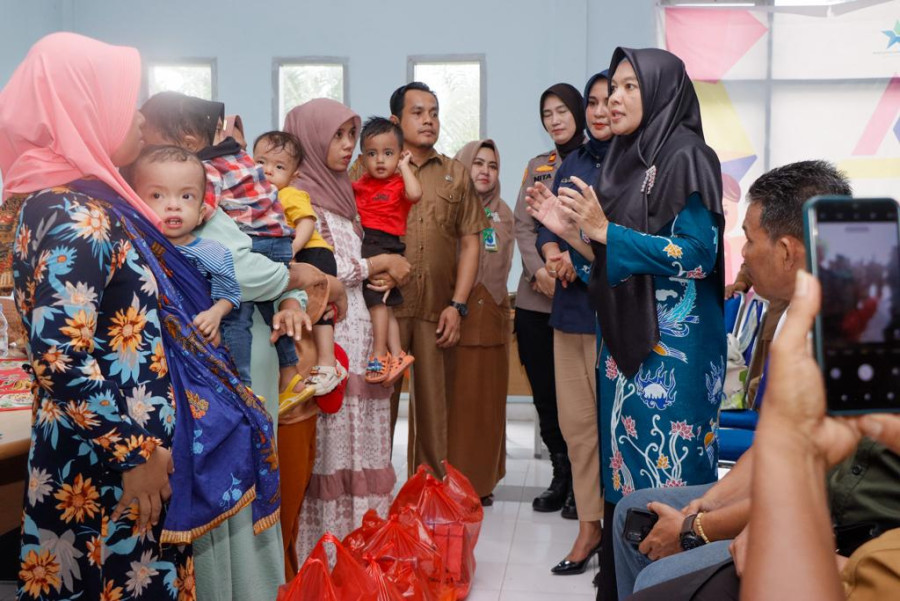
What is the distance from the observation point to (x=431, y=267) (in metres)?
3.51

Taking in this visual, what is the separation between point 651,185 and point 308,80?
4.21 meters

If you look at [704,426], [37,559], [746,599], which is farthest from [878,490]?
[37,559]

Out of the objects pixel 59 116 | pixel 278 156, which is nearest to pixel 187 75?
pixel 278 156

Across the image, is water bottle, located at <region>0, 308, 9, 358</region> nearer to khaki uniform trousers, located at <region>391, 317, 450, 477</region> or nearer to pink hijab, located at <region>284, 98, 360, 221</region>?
pink hijab, located at <region>284, 98, 360, 221</region>

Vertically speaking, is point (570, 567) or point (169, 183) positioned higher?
point (169, 183)

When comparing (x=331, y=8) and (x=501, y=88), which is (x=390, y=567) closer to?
(x=501, y=88)

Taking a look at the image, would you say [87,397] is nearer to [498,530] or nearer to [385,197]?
[385,197]

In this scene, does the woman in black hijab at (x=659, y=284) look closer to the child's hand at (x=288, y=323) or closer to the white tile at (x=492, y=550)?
the child's hand at (x=288, y=323)

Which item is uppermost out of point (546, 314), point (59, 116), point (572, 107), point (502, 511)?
point (572, 107)

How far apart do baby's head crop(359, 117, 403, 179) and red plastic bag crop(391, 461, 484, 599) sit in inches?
43.3

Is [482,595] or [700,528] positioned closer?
[700,528]

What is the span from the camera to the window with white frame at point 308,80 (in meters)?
5.89

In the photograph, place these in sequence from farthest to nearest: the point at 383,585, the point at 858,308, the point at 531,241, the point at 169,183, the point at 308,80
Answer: the point at 308,80
the point at 531,241
the point at 383,585
the point at 169,183
the point at 858,308

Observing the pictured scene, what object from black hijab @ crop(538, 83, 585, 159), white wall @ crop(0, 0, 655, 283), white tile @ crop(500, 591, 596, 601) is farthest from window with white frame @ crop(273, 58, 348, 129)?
white tile @ crop(500, 591, 596, 601)
